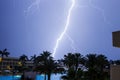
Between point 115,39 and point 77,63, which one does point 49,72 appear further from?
point 115,39

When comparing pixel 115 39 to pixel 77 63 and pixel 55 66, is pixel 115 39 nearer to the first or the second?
pixel 55 66

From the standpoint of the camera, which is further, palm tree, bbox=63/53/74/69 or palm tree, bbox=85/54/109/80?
palm tree, bbox=63/53/74/69

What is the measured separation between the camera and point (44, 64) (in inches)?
2409

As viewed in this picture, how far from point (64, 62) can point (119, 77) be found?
49556 mm

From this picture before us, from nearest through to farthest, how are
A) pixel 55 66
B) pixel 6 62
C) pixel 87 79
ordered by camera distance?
1. pixel 87 79
2. pixel 55 66
3. pixel 6 62

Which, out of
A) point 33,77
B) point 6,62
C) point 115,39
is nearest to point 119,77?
point 115,39

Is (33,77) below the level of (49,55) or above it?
below

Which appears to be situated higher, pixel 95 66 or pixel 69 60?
pixel 69 60

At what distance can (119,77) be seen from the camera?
18609 millimetres

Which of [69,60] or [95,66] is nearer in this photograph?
[95,66]

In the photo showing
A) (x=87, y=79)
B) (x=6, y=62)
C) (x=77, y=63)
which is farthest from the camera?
(x=6, y=62)

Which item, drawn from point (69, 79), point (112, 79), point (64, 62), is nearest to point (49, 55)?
point (64, 62)

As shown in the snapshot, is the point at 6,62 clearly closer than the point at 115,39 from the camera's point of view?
No

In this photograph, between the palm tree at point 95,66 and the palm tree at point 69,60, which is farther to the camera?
the palm tree at point 69,60
